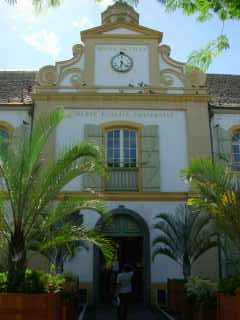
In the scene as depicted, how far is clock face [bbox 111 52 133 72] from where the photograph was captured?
1738cm

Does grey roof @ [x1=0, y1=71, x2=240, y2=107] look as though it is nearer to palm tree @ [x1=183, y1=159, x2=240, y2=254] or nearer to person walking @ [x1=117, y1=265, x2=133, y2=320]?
palm tree @ [x1=183, y1=159, x2=240, y2=254]

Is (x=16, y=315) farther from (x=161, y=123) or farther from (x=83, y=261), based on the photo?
(x=161, y=123)

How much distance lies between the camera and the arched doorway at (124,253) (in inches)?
595

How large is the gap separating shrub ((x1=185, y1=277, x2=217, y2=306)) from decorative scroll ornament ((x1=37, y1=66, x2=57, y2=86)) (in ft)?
31.4

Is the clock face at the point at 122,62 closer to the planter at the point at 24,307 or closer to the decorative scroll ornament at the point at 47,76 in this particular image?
the decorative scroll ornament at the point at 47,76

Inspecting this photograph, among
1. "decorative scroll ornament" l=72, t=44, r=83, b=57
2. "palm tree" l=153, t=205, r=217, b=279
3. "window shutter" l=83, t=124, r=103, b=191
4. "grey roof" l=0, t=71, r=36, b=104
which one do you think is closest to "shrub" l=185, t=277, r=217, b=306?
"palm tree" l=153, t=205, r=217, b=279

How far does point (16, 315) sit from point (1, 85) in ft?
45.3

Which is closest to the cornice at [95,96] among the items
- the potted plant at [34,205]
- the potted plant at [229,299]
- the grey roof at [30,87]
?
the grey roof at [30,87]

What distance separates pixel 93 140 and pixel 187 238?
16.6ft

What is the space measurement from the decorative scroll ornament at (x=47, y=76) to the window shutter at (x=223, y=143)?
20.8 ft

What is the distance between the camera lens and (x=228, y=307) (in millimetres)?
8539

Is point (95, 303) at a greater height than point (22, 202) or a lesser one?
lesser

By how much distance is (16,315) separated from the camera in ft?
26.4

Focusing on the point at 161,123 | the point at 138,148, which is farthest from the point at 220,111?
the point at 138,148
